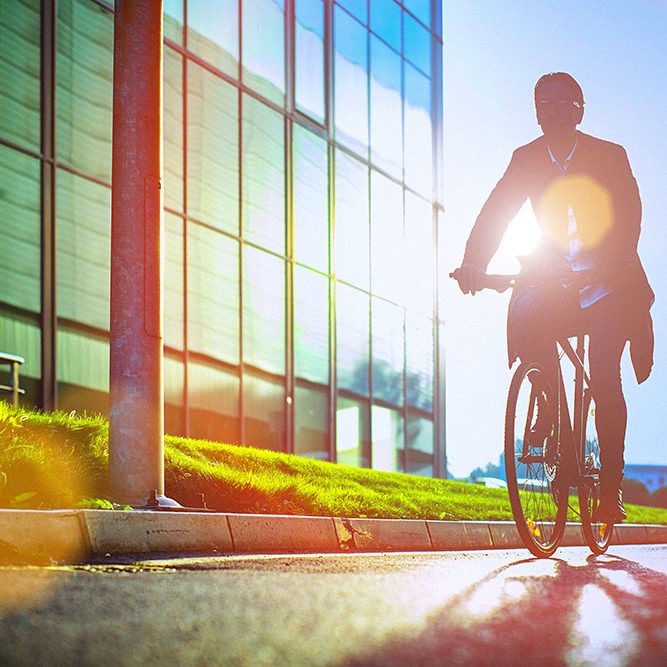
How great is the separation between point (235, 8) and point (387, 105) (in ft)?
19.2

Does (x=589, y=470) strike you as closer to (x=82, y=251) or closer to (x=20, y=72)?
(x=82, y=251)

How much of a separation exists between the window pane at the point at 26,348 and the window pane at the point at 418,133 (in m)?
13.0

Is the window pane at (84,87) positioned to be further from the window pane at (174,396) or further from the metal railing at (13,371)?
the metal railing at (13,371)

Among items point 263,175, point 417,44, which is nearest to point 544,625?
point 263,175

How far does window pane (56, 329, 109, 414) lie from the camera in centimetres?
1581

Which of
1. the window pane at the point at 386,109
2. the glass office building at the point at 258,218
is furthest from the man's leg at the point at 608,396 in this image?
the window pane at the point at 386,109

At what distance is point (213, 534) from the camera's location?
6.94 metres

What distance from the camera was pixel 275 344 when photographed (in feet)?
69.4

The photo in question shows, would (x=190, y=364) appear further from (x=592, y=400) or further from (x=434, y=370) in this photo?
(x=592, y=400)

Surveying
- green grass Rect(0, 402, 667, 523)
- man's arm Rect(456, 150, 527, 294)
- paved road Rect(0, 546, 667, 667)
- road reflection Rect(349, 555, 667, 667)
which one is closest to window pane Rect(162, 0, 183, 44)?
green grass Rect(0, 402, 667, 523)

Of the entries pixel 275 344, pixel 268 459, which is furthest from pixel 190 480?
pixel 275 344

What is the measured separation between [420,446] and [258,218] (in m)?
7.67

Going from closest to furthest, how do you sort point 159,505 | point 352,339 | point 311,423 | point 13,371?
point 159,505 → point 13,371 → point 311,423 → point 352,339

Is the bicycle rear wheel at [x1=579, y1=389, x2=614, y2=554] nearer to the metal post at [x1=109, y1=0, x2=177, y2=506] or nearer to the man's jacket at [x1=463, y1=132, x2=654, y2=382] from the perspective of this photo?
the man's jacket at [x1=463, y1=132, x2=654, y2=382]
